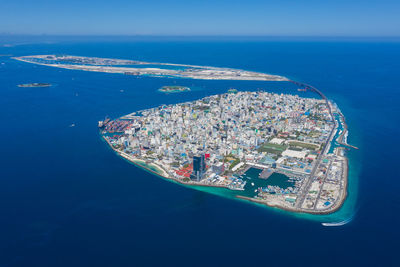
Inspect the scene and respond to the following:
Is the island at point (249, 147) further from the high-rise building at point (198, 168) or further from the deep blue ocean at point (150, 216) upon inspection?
the deep blue ocean at point (150, 216)

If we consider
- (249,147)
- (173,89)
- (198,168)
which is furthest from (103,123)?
(173,89)

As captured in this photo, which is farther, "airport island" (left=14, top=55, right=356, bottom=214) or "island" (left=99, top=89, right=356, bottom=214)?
"airport island" (left=14, top=55, right=356, bottom=214)

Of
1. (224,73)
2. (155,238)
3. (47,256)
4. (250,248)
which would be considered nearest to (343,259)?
(250,248)

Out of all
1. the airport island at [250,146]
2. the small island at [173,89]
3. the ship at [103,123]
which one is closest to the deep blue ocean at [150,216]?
the ship at [103,123]

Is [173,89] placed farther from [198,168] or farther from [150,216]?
[150,216]

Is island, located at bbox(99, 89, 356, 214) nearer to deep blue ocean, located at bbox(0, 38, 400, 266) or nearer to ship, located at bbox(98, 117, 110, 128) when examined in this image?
ship, located at bbox(98, 117, 110, 128)

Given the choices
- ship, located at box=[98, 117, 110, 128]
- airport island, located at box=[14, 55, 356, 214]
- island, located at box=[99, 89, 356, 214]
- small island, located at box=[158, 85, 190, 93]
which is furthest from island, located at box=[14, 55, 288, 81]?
ship, located at box=[98, 117, 110, 128]
